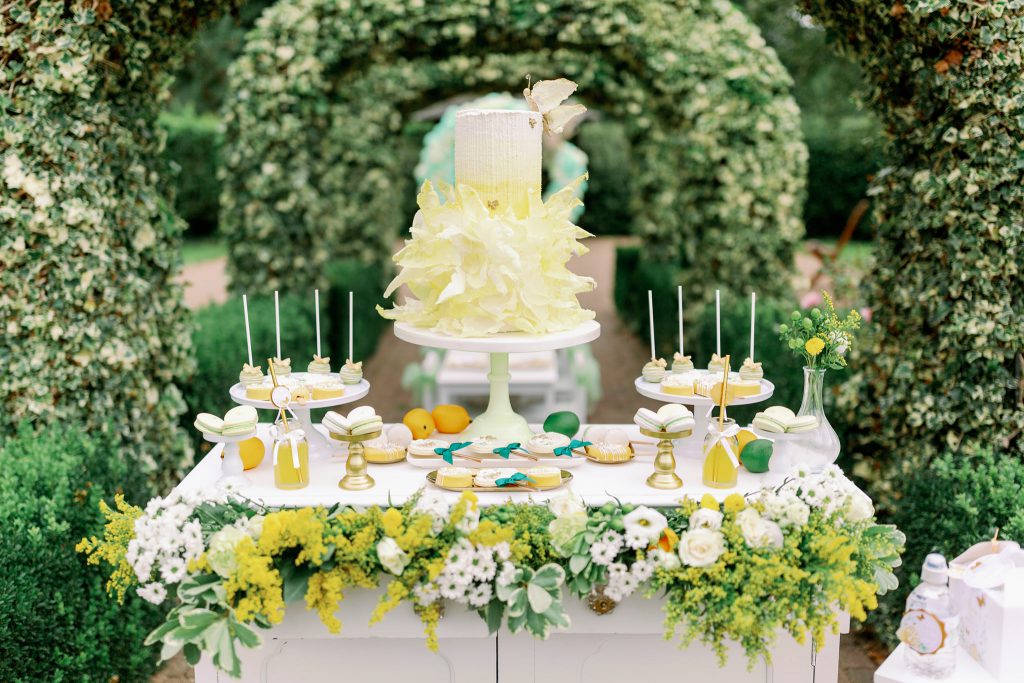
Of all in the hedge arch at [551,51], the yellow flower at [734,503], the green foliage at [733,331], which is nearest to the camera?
Answer: the yellow flower at [734,503]

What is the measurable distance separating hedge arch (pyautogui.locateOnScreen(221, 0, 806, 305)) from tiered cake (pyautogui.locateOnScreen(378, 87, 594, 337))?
3.72m

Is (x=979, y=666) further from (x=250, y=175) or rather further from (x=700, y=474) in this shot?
(x=250, y=175)

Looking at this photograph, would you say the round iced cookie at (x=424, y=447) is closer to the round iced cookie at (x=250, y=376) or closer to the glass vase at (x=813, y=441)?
the round iced cookie at (x=250, y=376)

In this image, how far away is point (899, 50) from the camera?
3.54m

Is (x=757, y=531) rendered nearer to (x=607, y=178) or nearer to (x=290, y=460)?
(x=290, y=460)

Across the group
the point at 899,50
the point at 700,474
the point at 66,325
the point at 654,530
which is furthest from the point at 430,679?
the point at 899,50

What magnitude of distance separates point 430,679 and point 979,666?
1.59 metres

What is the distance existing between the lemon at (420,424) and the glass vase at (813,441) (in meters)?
1.21

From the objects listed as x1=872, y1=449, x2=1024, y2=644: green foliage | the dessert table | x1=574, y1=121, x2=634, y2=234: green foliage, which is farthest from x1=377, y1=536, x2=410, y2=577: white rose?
x1=574, y1=121, x2=634, y2=234: green foliage

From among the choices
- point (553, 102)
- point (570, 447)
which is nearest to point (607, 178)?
point (553, 102)

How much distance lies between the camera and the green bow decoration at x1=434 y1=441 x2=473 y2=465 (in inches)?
111

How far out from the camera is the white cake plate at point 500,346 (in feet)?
8.70

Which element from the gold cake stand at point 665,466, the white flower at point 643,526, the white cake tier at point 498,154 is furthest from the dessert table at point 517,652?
the white cake tier at point 498,154

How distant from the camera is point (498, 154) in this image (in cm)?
269
